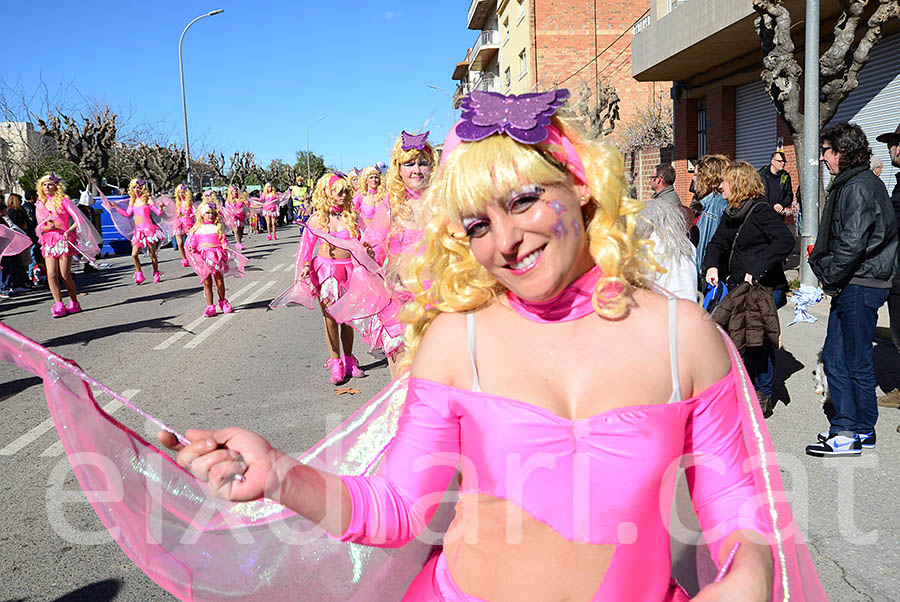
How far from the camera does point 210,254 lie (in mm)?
11320

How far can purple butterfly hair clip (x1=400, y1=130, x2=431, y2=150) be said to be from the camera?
5684 millimetres

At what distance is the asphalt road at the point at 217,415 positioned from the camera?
3.60 metres

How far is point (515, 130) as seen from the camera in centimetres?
143

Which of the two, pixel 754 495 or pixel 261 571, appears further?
pixel 261 571

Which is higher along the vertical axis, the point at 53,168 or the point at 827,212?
the point at 53,168

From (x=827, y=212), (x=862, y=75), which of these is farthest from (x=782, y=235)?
(x=862, y=75)

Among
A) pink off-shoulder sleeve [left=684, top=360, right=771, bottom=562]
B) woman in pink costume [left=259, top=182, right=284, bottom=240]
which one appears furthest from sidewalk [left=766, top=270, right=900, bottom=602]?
woman in pink costume [left=259, top=182, right=284, bottom=240]

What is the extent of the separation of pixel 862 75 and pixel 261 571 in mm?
16416

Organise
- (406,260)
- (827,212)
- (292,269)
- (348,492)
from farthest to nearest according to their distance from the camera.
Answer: (292,269), (827,212), (406,260), (348,492)

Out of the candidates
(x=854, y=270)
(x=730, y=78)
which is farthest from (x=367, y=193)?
(x=730, y=78)

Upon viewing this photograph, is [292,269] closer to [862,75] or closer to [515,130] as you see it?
[862,75]

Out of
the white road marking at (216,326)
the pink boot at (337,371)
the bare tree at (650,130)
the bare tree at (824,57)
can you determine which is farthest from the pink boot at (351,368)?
the bare tree at (650,130)

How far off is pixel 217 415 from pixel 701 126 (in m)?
19.8

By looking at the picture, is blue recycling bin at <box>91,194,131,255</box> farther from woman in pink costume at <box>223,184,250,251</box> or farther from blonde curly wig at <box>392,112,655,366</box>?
blonde curly wig at <box>392,112,655,366</box>
